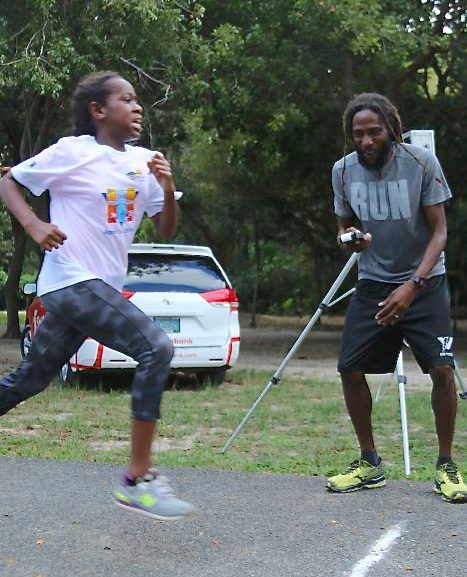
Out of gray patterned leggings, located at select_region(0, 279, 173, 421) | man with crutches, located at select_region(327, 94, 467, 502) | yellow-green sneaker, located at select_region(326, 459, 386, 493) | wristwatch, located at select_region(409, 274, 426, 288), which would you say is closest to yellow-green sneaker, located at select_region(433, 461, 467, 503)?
man with crutches, located at select_region(327, 94, 467, 502)

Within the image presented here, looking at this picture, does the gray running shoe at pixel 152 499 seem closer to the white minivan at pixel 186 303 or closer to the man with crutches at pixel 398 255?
the man with crutches at pixel 398 255

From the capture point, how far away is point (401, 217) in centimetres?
509

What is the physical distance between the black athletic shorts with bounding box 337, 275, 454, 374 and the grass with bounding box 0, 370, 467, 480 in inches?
34.2

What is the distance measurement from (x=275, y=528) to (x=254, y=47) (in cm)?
1194

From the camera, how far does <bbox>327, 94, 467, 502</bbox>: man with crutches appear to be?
506 centimetres

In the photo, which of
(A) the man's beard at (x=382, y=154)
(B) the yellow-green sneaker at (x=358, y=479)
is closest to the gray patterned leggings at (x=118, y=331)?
(B) the yellow-green sneaker at (x=358, y=479)

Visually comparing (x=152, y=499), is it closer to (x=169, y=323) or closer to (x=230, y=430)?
(x=230, y=430)

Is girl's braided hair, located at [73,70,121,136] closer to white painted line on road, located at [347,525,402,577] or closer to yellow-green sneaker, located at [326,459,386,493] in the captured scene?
white painted line on road, located at [347,525,402,577]

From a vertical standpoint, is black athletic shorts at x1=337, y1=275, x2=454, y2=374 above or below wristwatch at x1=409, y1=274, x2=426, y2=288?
below

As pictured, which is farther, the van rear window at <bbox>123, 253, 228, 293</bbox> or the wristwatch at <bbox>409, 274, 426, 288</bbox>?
the van rear window at <bbox>123, 253, 228, 293</bbox>

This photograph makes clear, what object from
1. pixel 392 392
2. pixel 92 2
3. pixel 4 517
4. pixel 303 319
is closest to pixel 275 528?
pixel 4 517

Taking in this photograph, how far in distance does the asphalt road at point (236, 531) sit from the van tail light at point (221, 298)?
5.43 metres

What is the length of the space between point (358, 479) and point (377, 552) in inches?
48.1

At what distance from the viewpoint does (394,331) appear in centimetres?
527
